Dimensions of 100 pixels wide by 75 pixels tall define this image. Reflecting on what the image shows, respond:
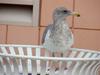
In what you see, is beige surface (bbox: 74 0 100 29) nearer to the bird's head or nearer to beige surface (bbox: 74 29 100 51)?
beige surface (bbox: 74 29 100 51)

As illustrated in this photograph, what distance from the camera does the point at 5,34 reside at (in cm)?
172

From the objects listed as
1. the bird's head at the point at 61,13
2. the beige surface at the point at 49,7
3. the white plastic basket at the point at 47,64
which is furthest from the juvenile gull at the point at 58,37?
the beige surface at the point at 49,7

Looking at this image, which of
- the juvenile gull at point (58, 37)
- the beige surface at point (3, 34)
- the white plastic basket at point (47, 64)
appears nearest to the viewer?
the white plastic basket at point (47, 64)

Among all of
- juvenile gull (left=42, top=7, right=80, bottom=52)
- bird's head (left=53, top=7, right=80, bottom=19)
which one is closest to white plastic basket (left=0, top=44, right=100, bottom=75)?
juvenile gull (left=42, top=7, right=80, bottom=52)

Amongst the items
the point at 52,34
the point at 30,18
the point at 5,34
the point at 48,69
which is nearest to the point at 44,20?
the point at 30,18

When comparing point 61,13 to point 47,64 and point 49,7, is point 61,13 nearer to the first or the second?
point 47,64

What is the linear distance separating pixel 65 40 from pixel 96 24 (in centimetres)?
99

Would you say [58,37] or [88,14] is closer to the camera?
[58,37]

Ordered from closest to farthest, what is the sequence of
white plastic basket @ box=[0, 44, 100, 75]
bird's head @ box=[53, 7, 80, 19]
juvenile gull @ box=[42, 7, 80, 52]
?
1. white plastic basket @ box=[0, 44, 100, 75]
2. juvenile gull @ box=[42, 7, 80, 52]
3. bird's head @ box=[53, 7, 80, 19]

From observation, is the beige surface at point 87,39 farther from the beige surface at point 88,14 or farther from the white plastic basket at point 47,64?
the white plastic basket at point 47,64

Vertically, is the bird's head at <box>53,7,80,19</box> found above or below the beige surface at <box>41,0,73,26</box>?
below

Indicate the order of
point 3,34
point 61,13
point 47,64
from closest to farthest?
point 47,64 → point 61,13 → point 3,34

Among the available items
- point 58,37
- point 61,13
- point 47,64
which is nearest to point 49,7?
point 61,13

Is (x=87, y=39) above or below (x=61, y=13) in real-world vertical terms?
below
